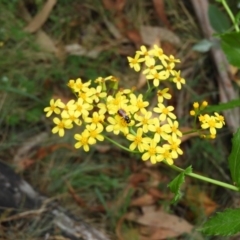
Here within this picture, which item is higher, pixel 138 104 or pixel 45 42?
pixel 45 42

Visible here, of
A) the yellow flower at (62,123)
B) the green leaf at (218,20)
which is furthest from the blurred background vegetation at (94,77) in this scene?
the yellow flower at (62,123)

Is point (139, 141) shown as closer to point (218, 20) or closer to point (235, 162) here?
point (235, 162)

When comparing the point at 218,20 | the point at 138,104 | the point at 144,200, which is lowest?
the point at 144,200

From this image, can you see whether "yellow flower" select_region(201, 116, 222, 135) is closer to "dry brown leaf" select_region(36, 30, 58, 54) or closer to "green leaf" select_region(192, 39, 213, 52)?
"green leaf" select_region(192, 39, 213, 52)

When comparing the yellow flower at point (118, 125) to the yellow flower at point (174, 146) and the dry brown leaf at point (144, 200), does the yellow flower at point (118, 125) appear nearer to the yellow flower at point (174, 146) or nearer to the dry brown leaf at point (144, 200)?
the yellow flower at point (174, 146)

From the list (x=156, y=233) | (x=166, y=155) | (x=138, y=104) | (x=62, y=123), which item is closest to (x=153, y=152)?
(x=166, y=155)

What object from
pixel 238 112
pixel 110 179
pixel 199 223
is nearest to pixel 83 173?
pixel 110 179

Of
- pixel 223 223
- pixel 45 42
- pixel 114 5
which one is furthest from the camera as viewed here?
pixel 114 5
